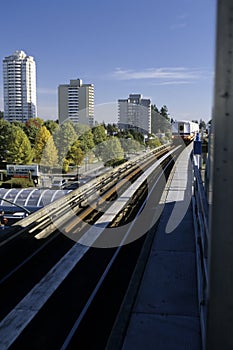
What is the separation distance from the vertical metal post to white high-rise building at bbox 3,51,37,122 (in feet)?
568

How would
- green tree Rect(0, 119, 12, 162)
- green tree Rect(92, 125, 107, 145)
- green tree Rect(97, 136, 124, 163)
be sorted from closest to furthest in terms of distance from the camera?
green tree Rect(97, 136, 124, 163)
green tree Rect(92, 125, 107, 145)
green tree Rect(0, 119, 12, 162)

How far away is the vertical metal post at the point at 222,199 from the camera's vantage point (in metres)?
2.76

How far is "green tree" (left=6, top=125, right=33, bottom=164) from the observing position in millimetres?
43031

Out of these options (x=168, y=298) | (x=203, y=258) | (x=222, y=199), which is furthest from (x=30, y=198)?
(x=222, y=199)

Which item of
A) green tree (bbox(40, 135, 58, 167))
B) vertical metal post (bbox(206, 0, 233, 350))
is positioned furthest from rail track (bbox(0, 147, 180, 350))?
green tree (bbox(40, 135, 58, 167))

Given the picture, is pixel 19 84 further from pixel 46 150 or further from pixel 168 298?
pixel 168 298

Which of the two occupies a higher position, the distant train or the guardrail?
the distant train

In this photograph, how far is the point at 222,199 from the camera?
2930 millimetres

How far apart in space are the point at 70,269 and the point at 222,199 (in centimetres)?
820

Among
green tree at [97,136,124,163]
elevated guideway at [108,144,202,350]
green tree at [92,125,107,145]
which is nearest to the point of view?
elevated guideway at [108,144,202,350]

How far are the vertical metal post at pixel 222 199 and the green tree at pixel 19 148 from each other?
41.4 metres

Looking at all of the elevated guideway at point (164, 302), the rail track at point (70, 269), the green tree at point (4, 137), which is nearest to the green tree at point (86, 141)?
the green tree at point (4, 137)

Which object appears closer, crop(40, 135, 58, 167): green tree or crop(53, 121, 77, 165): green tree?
crop(40, 135, 58, 167): green tree

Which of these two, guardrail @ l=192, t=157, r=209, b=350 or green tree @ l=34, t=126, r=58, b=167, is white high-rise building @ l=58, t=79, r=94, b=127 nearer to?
green tree @ l=34, t=126, r=58, b=167
